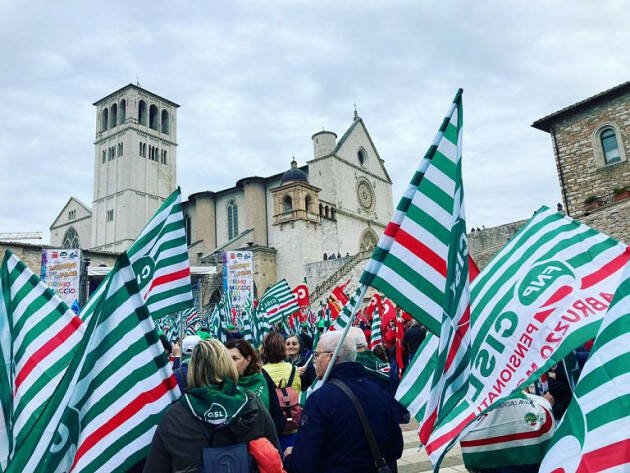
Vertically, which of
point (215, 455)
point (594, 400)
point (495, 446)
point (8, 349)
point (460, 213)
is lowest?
point (495, 446)

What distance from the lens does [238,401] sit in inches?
104

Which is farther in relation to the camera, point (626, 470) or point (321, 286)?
point (321, 286)

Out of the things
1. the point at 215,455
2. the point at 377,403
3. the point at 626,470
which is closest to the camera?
the point at 626,470

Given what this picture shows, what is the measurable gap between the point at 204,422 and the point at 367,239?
4729cm

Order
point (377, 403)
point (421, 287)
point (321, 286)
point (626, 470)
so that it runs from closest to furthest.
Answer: point (626, 470) → point (377, 403) → point (421, 287) → point (321, 286)

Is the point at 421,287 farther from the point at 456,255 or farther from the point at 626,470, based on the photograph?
the point at 626,470

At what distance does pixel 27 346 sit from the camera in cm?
379

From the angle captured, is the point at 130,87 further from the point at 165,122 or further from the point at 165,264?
the point at 165,264

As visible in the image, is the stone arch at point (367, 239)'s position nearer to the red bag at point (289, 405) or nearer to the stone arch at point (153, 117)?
the stone arch at point (153, 117)

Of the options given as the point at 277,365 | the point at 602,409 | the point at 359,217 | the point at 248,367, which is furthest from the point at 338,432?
the point at 359,217

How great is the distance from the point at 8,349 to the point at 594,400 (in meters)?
3.90

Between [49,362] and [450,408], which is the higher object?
[49,362]

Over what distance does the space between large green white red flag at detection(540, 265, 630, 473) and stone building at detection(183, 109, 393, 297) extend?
39.8m

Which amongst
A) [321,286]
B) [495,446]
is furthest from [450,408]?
[321,286]
